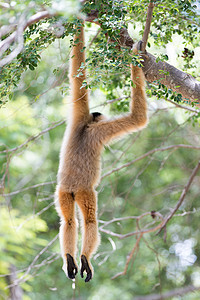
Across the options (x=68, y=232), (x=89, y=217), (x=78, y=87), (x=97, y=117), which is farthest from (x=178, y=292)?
(x=78, y=87)

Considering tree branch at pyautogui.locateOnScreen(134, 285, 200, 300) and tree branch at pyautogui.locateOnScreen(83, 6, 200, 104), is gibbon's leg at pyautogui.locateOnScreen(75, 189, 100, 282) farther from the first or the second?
tree branch at pyautogui.locateOnScreen(134, 285, 200, 300)

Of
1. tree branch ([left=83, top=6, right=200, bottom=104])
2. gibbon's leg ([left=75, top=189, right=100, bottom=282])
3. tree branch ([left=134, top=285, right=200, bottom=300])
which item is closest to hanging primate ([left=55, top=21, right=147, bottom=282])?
gibbon's leg ([left=75, top=189, right=100, bottom=282])

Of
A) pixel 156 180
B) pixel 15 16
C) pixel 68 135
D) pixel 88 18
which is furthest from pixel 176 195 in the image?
pixel 15 16

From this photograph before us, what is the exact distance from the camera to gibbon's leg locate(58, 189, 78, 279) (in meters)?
3.45

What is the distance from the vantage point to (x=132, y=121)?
11.9 feet

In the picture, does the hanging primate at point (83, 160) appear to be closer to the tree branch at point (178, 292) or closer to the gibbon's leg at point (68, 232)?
Result: the gibbon's leg at point (68, 232)

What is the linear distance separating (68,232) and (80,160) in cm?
71

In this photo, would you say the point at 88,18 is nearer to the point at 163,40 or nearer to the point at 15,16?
the point at 163,40

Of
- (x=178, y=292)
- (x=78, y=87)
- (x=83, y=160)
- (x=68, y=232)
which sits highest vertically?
(x=78, y=87)

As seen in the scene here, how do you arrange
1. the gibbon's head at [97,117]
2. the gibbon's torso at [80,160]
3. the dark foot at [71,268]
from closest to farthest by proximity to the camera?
the dark foot at [71,268] → the gibbon's torso at [80,160] → the gibbon's head at [97,117]

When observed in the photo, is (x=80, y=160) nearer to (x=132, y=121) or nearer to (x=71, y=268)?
(x=132, y=121)

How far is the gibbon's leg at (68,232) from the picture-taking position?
3.45 m

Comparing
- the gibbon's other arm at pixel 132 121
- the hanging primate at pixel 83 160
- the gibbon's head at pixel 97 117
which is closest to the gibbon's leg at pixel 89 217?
the hanging primate at pixel 83 160

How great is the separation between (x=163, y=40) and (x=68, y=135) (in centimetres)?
137
